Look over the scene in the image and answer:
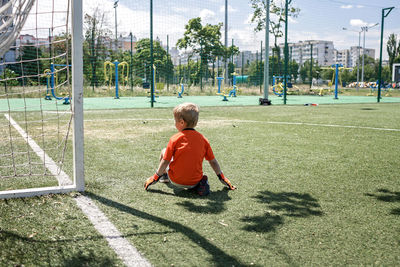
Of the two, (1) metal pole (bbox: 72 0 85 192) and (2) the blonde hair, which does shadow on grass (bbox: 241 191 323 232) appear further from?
(1) metal pole (bbox: 72 0 85 192)

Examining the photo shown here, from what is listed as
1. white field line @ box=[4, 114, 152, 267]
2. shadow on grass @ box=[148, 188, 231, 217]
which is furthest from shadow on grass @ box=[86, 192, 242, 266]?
Answer: shadow on grass @ box=[148, 188, 231, 217]

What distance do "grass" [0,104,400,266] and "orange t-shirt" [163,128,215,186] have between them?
185 millimetres

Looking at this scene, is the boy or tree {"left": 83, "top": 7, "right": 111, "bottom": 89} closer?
the boy

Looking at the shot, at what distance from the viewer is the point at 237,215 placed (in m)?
2.94

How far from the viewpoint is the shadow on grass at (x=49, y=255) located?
6.92ft

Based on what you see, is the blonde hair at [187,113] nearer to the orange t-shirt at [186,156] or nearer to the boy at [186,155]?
the boy at [186,155]

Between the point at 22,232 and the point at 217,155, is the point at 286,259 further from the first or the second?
the point at 217,155

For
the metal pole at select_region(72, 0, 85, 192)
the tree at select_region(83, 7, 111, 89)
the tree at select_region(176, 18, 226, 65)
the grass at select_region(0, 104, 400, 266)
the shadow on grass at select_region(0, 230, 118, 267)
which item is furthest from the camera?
the tree at select_region(176, 18, 226, 65)

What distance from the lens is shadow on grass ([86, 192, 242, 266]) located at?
219 centimetres

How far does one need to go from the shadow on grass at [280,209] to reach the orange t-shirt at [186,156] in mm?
637

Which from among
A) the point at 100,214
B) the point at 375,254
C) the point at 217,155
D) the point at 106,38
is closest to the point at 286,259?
the point at 375,254

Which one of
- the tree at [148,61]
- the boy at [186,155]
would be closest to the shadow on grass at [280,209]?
the boy at [186,155]

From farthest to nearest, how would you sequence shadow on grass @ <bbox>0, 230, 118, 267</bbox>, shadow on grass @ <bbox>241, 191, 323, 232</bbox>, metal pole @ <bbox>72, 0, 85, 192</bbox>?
1. metal pole @ <bbox>72, 0, 85, 192</bbox>
2. shadow on grass @ <bbox>241, 191, 323, 232</bbox>
3. shadow on grass @ <bbox>0, 230, 118, 267</bbox>

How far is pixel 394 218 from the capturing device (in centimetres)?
291
